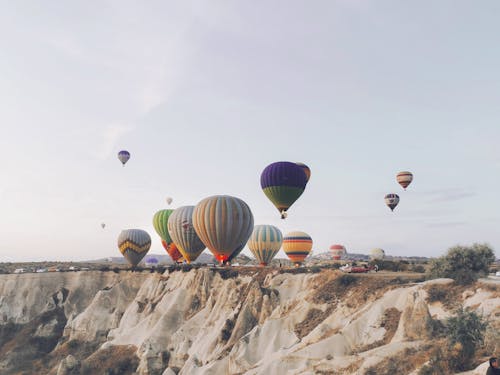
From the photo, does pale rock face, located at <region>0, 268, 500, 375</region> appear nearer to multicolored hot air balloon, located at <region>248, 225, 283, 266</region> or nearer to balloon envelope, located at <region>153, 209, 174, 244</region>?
balloon envelope, located at <region>153, 209, 174, 244</region>

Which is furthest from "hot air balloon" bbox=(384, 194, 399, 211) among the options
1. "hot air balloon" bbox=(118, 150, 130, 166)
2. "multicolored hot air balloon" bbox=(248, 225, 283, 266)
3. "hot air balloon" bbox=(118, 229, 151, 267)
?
"hot air balloon" bbox=(118, 150, 130, 166)

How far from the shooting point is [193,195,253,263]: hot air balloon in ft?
172

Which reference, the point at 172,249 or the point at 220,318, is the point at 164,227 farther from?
the point at 220,318

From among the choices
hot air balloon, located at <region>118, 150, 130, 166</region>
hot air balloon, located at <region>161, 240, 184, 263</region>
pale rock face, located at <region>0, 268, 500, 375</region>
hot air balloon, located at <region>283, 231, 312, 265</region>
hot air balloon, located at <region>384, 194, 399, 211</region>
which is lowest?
pale rock face, located at <region>0, 268, 500, 375</region>

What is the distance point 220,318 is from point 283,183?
1852 cm

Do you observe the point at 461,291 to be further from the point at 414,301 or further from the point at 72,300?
the point at 72,300

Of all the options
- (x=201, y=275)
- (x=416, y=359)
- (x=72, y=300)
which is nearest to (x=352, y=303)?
(x=416, y=359)

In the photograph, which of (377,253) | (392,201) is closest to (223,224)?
(392,201)

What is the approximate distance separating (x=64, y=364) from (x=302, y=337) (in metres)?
33.1

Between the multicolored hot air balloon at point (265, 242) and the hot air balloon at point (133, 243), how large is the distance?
22.9 meters

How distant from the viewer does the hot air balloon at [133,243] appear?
263 ft

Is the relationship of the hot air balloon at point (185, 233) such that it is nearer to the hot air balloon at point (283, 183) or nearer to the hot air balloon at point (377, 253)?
the hot air balloon at point (283, 183)

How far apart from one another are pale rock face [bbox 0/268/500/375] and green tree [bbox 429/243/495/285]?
311cm

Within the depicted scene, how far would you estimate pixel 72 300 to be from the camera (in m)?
75.4
